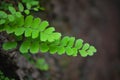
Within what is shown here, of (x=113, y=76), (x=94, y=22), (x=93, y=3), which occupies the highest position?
(x=93, y=3)

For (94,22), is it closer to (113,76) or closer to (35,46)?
(113,76)

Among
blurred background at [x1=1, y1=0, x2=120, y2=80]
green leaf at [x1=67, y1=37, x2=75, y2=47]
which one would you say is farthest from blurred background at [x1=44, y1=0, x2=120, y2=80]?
green leaf at [x1=67, y1=37, x2=75, y2=47]

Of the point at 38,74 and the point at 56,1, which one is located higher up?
the point at 56,1

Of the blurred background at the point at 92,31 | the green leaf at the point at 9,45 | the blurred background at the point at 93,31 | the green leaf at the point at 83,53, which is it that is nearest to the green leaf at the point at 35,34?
the green leaf at the point at 9,45

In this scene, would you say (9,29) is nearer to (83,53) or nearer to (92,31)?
(83,53)

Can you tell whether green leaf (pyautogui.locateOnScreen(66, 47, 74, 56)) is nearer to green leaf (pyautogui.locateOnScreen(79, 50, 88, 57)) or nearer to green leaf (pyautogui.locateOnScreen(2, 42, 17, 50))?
green leaf (pyautogui.locateOnScreen(79, 50, 88, 57))

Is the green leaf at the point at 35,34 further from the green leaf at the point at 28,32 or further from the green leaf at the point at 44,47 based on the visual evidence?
the green leaf at the point at 44,47

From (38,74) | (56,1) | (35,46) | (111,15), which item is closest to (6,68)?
(35,46)

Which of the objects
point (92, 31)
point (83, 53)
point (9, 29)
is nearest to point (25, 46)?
point (9, 29)
